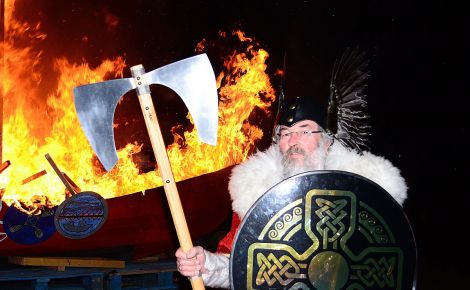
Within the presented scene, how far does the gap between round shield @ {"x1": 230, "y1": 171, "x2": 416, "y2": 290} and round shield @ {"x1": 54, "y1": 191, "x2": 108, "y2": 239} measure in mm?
3457

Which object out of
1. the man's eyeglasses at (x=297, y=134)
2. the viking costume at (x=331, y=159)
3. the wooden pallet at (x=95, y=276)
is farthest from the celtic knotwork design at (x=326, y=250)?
the wooden pallet at (x=95, y=276)

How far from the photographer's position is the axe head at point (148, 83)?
1969 millimetres

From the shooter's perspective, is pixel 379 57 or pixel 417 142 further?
pixel 417 142

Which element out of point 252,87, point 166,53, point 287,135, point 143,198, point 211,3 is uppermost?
point 211,3

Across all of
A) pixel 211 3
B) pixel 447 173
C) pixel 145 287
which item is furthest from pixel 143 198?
pixel 447 173

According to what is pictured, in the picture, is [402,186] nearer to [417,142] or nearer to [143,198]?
[143,198]

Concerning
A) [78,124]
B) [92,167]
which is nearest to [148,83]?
[92,167]

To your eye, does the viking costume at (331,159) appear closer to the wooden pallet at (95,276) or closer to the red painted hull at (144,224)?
the wooden pallet at (95,276)

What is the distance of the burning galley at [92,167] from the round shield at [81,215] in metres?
0.01

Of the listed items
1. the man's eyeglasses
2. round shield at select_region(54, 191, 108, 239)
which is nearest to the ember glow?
round shield at select_region(54, 191, 108, 239)

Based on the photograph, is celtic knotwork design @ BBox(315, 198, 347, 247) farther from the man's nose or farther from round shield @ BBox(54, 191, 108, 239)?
round shield @ BBox(54, 191, 108, 239)

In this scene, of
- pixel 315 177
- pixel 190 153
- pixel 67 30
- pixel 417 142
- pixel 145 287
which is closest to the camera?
pixel 315 177

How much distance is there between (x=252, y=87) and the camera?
359 inches

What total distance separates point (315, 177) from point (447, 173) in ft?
28.2
